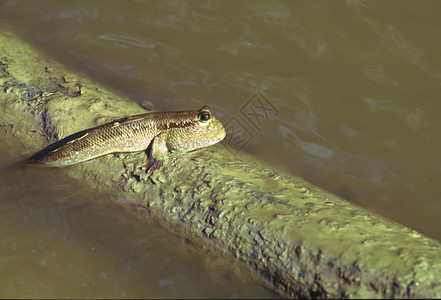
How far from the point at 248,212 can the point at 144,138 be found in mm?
1094

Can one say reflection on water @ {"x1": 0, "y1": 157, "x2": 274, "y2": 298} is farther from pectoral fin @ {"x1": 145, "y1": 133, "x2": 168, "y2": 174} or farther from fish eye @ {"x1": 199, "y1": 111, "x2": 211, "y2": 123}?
fish eye @ {"x1": 199, "y1": 111, "x2": 211, "y2": 123}

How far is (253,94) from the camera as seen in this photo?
455 centimetres

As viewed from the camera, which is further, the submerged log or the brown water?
the brown water

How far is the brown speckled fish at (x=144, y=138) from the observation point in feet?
10.2

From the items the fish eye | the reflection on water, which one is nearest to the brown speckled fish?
the fish eye

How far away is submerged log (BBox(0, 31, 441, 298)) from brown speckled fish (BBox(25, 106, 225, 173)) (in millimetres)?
91

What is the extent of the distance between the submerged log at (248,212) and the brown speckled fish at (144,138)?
0.30ft

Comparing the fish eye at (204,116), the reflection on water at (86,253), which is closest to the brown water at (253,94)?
the reflection on water at (86,253)

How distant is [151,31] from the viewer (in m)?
5.25

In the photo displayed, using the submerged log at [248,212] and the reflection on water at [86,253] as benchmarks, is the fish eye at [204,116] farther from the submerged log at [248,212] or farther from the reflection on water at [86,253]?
the reflection on water at [86,253]

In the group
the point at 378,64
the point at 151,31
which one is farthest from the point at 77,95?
the point at 378,64

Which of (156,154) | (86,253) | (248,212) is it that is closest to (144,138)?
(156,154)

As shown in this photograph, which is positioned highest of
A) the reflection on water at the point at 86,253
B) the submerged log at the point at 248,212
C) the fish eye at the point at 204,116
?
the fish eye at the point at 204,116

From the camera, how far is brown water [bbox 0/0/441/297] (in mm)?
2863
